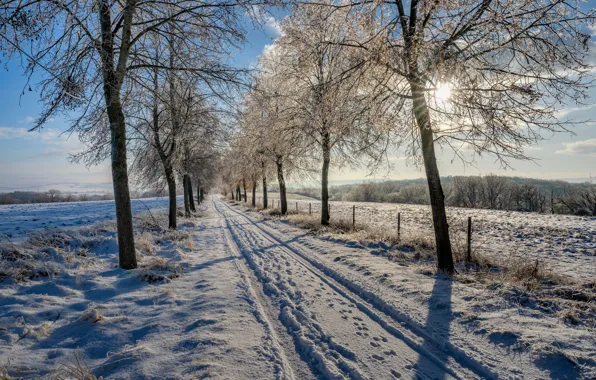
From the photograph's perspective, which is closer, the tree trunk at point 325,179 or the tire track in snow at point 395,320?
the tire track in snow at point 395,320

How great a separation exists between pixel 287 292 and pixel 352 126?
15.9 feet

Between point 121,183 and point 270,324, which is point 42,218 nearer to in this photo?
point 121,183

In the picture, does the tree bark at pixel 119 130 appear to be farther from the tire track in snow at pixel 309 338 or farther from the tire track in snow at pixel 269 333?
the tire track in snow at pixel 309 338

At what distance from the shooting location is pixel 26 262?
5566mm

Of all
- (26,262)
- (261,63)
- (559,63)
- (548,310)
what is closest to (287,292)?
(548,310)

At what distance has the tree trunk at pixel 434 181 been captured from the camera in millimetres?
6635

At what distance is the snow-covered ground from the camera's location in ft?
10.1

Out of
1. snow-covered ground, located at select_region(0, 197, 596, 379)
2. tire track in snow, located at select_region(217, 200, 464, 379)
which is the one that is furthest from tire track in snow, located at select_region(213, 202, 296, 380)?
tire track in snow, located at select_region(217, 200, 464, 379)

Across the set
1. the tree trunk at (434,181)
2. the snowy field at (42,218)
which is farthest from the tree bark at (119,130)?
the tree trunk at (434,181)

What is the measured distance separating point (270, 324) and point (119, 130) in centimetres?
522

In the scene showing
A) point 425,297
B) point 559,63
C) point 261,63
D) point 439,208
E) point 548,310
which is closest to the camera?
point 548,310

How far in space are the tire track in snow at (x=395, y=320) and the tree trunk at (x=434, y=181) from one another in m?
2.60

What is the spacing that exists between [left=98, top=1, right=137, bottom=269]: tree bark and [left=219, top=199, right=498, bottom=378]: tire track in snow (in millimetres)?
4378

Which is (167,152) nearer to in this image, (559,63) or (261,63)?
(261,63)
